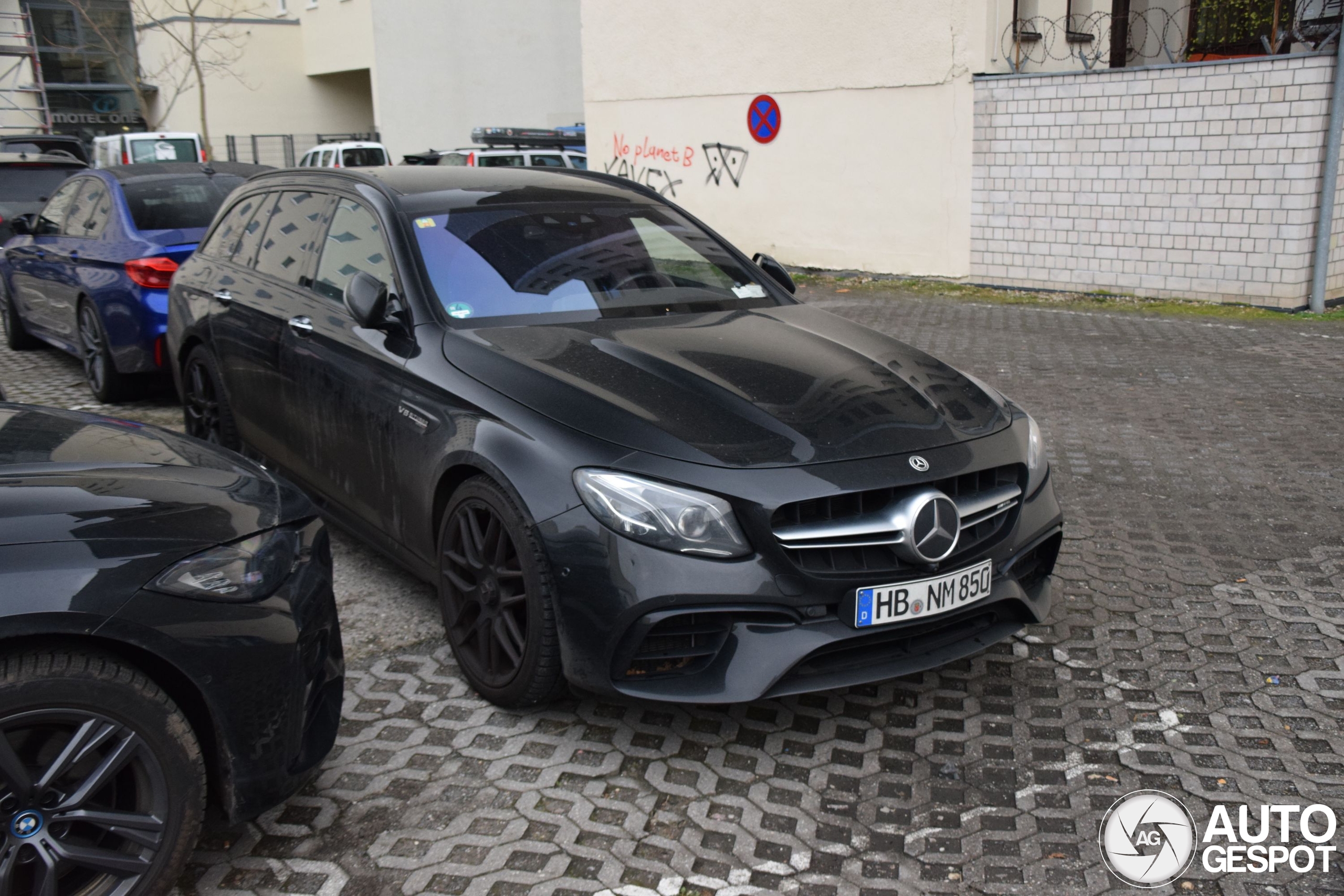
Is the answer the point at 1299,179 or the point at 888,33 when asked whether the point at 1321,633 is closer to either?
the point at 1299,179

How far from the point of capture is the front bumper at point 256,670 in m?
2.56

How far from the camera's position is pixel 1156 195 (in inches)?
469

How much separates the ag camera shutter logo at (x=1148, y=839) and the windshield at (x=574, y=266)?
7.64 ft

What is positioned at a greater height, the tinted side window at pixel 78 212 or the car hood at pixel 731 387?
the tinted side window at pixel 78 212

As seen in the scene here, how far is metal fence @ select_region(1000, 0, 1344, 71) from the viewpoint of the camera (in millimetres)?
12445

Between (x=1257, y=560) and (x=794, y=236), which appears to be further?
(x=794, y=236)

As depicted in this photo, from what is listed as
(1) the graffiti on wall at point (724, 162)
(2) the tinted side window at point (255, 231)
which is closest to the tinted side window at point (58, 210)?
(2) the tinted side window at point (255, 231)

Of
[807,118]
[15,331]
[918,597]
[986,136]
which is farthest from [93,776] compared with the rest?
[807,118]

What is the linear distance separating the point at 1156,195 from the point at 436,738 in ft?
35.2

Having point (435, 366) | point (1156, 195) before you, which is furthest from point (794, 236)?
point (435, 366)

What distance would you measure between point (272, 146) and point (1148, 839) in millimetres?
33270

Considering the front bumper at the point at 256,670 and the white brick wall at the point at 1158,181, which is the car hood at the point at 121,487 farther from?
the white brick wall at the point at 1158,181

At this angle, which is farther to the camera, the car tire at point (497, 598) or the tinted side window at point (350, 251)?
the tinted side window at point (350, 251)

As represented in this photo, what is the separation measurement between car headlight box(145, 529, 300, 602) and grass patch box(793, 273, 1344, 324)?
1053 cm
